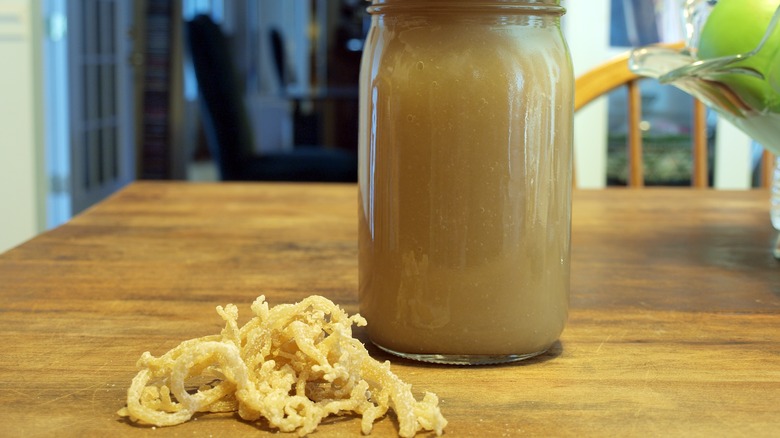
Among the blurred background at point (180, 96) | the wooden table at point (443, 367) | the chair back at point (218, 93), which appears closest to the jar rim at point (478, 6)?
the wooden table at point (443, 367)

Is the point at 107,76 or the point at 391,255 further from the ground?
the point at 107,76

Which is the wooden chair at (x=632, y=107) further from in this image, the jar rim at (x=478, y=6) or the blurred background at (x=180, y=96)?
the blurred background at (x=180, y=96)

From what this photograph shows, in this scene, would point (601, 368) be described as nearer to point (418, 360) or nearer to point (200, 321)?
point (418, 360)

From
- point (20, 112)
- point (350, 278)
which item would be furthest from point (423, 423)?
point (20, 112)

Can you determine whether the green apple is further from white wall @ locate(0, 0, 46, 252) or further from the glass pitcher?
white wall @ locate(0, 0, 46, 252)

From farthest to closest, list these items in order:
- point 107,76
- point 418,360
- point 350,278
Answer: point 107,76 < point 350,278 < point 418,360

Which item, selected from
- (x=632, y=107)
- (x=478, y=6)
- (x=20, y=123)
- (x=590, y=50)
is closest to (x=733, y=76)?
(x=478, y=6)
